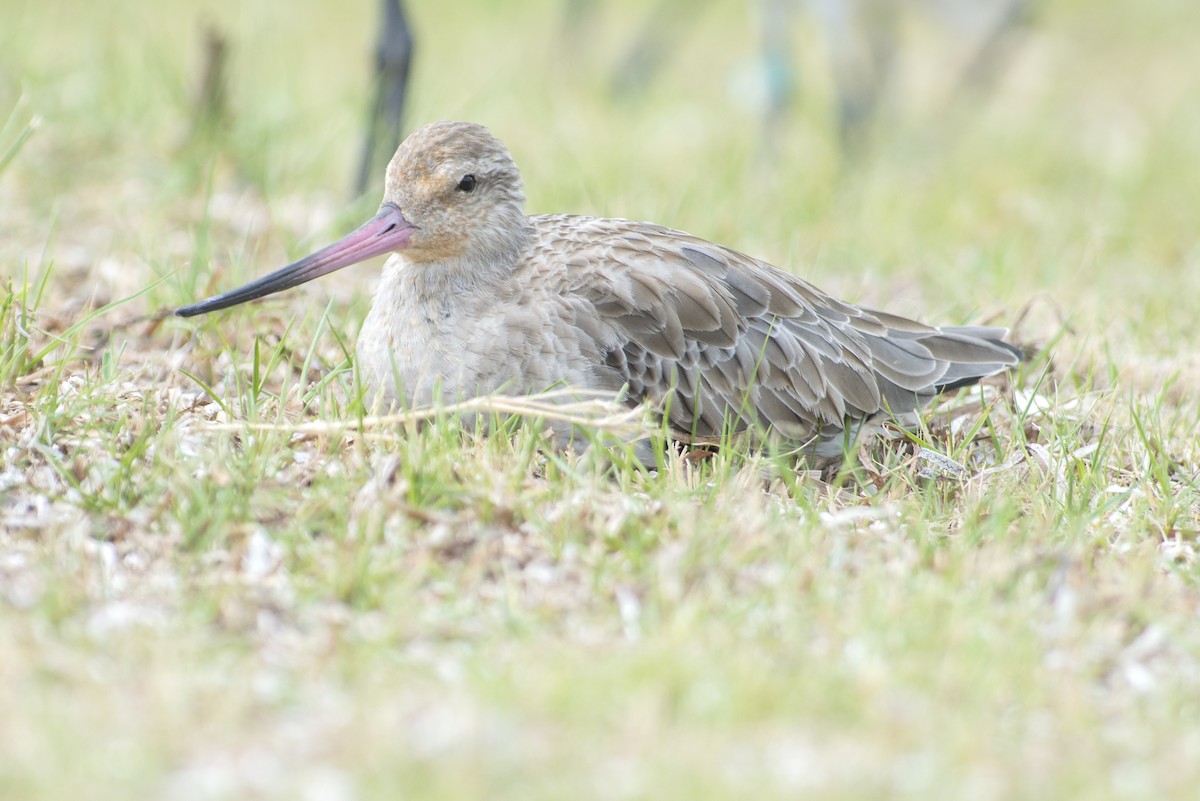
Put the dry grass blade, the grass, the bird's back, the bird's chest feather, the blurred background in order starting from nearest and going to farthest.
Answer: the grass
the dry grass blade
the bird's chest feather
the bird's back
the blurred background

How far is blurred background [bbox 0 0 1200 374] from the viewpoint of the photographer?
5.60 m

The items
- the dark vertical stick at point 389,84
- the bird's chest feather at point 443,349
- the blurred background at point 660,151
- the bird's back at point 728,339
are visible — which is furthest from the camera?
the dark vertical stick at point 389,84

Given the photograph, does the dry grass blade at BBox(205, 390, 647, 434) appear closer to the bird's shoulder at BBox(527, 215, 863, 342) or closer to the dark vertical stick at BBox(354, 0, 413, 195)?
the bird's shoulder at BBox(527, 215, 863, 342)

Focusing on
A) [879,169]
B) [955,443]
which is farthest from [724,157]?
[955,443]

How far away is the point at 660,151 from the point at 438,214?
379cm

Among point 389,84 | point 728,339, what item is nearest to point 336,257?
point 728,339

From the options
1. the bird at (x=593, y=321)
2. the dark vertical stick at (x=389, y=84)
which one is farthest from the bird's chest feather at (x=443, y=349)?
the dark vertical stick at (x=389, y=84)

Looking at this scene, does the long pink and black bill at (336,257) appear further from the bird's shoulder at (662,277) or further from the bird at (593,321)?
the bird's shoulder at (662,277)

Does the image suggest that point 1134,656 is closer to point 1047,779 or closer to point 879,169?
point 1047,779

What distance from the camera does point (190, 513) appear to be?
3.34 meters

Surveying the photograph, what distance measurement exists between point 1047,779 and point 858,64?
25.1 feet

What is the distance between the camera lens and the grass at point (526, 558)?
8.51 ft

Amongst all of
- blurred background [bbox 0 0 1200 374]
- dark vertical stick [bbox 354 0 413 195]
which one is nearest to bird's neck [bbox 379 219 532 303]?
blurred background [bbox 0 0 1200 374]

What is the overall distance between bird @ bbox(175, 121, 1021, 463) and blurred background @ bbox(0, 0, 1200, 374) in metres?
0.69
